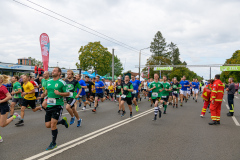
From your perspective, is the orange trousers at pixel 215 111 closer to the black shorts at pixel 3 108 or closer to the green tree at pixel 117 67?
the black shorts at pixel 3 108

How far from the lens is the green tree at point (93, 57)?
4697cm

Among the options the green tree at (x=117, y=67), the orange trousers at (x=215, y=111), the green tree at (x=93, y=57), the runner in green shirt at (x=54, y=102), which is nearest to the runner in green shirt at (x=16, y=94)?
the runner in green shirt at (x=54, y=102)

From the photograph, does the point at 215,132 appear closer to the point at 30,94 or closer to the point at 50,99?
the point at 50,99

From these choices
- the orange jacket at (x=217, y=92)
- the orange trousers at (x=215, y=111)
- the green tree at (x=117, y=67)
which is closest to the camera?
the orange trousers at (x=215, y=111)

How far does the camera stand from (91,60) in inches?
1847

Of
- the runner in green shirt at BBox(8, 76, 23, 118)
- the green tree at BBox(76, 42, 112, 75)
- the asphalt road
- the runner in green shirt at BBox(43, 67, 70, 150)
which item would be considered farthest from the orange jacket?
the green tree at BBox(76, 42, 112, 75)

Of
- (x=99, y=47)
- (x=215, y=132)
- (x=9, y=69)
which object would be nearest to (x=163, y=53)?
(x=99, y=47)

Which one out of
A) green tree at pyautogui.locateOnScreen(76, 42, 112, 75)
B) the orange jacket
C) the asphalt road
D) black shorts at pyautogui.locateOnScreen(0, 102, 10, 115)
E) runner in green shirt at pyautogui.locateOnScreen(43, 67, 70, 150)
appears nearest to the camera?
the asphalt road

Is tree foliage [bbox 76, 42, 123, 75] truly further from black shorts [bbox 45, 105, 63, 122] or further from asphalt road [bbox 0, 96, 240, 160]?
black shorts [bbox 45, 105, 63, 122]

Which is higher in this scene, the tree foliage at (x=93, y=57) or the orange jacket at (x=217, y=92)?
the tree foliage at (x=93, y=57)

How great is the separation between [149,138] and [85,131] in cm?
198

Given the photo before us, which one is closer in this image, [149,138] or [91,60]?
[149,138]

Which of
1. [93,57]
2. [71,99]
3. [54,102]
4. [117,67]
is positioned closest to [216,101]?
[71,99]

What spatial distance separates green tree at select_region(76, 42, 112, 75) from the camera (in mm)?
46969
